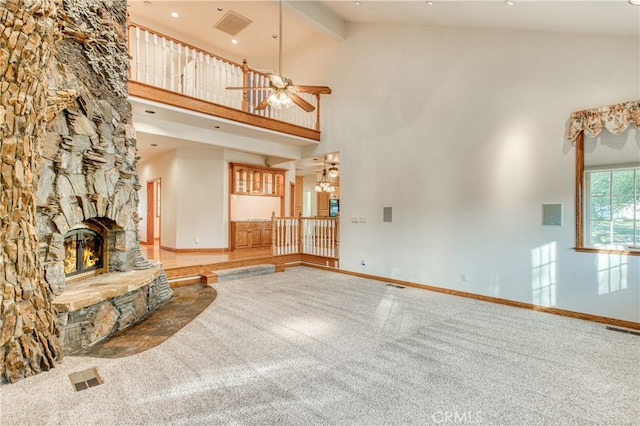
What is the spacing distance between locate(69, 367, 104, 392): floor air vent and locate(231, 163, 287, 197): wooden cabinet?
569 cm

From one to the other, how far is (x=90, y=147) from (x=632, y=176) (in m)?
6.37

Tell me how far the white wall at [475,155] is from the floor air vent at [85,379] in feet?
15.5

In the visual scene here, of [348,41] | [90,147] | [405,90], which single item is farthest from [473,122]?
[90,147]

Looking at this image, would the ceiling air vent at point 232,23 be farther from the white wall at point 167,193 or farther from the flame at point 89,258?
the flame at point 89,258

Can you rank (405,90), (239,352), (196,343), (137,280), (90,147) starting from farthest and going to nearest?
(405,90) < (137,280) < (90,147) < (196,343) < (239,352)

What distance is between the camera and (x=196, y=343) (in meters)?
3.10

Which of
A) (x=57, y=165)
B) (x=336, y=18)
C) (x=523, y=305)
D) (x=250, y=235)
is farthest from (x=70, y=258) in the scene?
(x=336, y=18)

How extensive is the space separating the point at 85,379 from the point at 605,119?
6101 mm

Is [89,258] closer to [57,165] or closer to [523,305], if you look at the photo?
[57,165]

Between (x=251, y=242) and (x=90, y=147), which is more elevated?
(x=90, y=147)

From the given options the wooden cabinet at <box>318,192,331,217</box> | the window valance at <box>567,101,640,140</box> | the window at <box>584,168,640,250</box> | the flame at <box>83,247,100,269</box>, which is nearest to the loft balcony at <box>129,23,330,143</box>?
the flame at <box>83,247,100,269</box>

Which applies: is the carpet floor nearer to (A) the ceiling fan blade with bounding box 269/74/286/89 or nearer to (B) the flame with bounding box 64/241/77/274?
(B) the flame with bounding box 64/241/77/274

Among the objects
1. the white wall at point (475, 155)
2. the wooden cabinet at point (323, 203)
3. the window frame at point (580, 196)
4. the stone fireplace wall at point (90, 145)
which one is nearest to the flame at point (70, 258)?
the stone fireplace wall at point (90, 145)

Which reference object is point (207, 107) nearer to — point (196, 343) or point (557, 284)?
point (196, 343)
